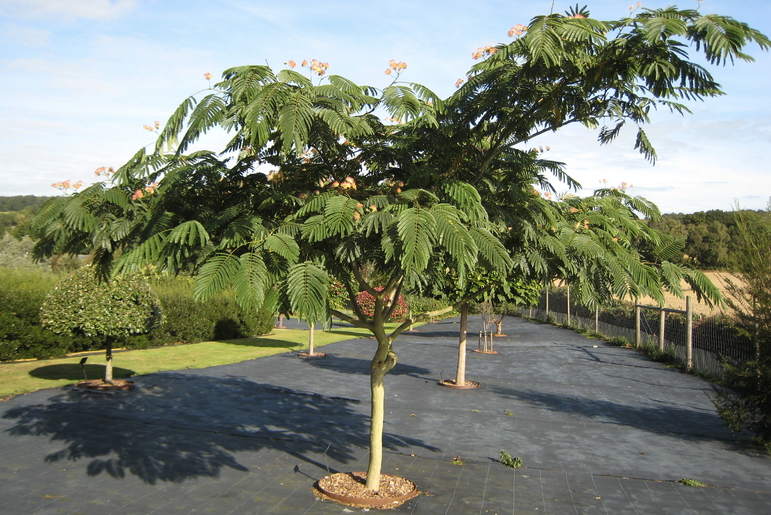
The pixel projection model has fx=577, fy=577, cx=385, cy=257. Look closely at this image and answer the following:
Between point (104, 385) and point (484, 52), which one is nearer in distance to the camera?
point (484, 52)

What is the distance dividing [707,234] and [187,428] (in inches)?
1236

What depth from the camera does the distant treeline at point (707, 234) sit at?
8437mm

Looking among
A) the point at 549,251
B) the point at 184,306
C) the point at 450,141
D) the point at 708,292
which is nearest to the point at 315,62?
the point at 450,141

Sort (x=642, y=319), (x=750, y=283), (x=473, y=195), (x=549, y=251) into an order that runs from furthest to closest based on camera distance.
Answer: (x=642, y=319) → (x=750, y=283) → (x=549, y=251) → (x=473, y=195)

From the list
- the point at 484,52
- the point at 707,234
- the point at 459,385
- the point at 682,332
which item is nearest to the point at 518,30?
the point at 484,52

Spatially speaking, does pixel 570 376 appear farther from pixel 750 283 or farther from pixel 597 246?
pixel 597 246

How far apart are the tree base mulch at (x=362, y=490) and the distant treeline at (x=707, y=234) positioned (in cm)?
379

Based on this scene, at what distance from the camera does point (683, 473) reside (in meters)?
7.39

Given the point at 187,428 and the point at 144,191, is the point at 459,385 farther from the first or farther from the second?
the point at 144,191

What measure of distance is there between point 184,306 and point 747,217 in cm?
1695

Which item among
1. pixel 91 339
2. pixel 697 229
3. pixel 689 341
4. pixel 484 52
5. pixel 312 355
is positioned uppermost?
pixel 697 229

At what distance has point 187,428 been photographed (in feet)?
29.5

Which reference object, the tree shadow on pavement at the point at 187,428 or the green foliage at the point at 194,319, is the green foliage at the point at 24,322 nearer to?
the green foliage at the point at 194,319

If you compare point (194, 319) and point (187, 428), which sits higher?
point (194, 319)
